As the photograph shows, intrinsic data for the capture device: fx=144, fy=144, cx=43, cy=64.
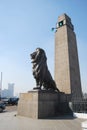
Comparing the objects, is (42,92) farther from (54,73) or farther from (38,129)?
(54,73)

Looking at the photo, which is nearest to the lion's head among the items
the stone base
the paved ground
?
the stone base

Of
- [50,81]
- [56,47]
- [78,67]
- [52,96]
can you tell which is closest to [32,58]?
[50,81]

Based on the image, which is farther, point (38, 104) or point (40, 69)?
point (40, 69)

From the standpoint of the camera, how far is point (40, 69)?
981 centimetres

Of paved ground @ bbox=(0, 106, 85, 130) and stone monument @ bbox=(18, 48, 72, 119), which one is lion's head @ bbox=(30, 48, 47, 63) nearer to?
stone monument @ bbox=(18, 48, 72, 119)

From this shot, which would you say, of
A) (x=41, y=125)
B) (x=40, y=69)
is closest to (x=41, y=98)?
(x=40, y=69)

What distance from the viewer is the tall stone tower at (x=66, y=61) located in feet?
47.9

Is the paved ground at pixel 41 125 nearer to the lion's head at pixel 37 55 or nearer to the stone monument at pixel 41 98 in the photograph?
the stone monument at pixel 41 98

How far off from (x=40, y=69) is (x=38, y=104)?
7.93 feet

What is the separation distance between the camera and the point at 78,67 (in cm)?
1678

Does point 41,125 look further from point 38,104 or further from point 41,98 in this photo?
point 41,98

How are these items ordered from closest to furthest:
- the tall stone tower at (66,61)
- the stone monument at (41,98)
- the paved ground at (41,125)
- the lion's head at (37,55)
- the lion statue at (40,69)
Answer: the paved ground at (41,125) < the stone monument at (41,98) < the lion statue at (40,69) < the lion's head at (37,55) < the tall stone tower at (66,61)

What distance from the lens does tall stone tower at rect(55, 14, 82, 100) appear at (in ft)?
47.9

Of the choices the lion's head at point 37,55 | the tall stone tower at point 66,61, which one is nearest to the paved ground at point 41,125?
the lion's head at point 37,55
